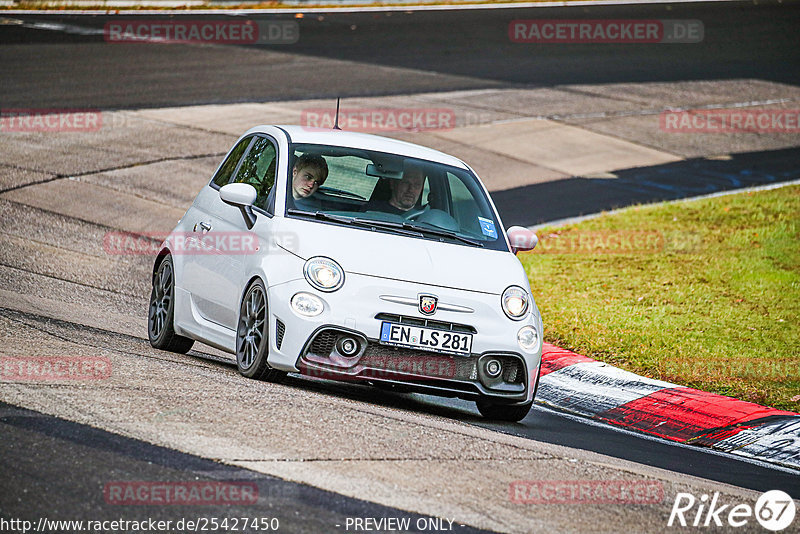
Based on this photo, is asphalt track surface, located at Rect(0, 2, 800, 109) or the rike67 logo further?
asphalt track surface, located at Rect(0, 2, 800, 109)

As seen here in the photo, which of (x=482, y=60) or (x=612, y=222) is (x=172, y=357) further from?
(x=482, y=60)

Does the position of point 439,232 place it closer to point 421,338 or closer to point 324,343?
point 421,338

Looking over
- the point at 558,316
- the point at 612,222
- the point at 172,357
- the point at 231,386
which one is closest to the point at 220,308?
the point at 172,357

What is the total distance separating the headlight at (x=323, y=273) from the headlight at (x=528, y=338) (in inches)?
45.9

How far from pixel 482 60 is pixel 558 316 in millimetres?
17467

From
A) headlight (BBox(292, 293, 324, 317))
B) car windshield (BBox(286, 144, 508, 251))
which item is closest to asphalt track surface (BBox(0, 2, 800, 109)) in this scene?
car windshield (BBox(286, 144, 508, 251))

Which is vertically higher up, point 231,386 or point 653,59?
point 653,59

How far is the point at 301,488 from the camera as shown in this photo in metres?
5.37

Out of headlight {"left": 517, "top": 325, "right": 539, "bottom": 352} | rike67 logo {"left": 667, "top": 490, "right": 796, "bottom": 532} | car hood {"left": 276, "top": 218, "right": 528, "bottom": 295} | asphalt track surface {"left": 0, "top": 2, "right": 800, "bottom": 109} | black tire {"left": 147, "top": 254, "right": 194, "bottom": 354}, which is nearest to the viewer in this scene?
rike67 logo {"left": 667, "top": 490, "right": 796, "bottom": 532}

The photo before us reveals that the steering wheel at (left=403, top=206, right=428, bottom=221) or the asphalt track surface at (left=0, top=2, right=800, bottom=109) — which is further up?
the asphalt track surface at (left=0, top=2, right=800, bottom=109)

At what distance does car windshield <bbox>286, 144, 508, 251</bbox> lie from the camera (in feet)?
26.5

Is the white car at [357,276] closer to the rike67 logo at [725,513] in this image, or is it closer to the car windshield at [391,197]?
the car windshield at [391,197]

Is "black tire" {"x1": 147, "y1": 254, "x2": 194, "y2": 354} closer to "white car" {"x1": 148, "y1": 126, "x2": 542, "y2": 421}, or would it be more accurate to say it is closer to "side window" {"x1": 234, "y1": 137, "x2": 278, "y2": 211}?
"white car" {"x1": 148, "y1": 126, "x2": 542, "y2": 421}

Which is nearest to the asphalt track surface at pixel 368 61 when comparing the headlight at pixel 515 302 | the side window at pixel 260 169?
the side window at pixel 260 169
